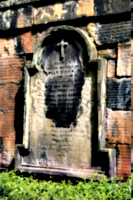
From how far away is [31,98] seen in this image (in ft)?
15.3

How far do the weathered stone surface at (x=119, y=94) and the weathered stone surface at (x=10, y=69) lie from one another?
1618mm

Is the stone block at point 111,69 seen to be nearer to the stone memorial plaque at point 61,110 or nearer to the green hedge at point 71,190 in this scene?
the stone memorial plaque at point 61,110

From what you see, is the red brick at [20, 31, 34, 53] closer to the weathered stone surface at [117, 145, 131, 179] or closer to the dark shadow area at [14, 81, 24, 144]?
the dark shadow area at [14, 81, 24, 144]

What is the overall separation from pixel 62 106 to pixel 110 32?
129cm

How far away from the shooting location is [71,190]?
3.66 m

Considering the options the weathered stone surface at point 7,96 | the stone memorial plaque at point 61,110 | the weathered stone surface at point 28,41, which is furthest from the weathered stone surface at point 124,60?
the weathered stone surface at point 7,96

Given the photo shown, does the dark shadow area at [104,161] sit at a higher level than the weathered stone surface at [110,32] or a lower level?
lower

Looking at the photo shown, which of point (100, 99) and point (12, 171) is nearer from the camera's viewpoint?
point (100, 99)

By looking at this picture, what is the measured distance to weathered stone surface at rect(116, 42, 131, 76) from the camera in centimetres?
415

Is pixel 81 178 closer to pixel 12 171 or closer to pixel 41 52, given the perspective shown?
pixel 12 171

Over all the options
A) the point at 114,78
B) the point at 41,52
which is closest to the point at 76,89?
the point at 114,78

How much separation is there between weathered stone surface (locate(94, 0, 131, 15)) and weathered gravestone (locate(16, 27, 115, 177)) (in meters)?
0.45

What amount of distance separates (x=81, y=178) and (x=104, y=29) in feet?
7.14

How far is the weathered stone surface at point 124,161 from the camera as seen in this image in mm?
4019
